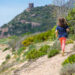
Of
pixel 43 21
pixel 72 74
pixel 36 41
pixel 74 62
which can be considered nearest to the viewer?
pixel 72 74

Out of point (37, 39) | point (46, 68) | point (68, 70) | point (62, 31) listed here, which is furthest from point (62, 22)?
point (37, 39)

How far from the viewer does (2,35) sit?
64125 millimetres

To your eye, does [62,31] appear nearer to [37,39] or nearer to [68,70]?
[68,70]

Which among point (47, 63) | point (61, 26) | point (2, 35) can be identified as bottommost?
point (2, 35)

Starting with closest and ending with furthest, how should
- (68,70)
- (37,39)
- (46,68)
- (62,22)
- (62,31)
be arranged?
(68,70) < (46,68) < (62,22) < (62,31) < (37,39)

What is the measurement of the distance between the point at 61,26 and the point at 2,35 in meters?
52.4

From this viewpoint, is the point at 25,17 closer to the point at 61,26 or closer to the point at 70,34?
the point at 70,34

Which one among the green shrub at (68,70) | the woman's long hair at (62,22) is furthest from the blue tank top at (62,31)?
the green shrub at (68,70)

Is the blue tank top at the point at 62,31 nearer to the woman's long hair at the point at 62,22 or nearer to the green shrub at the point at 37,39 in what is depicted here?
the woman's long hair at the point at 62,22

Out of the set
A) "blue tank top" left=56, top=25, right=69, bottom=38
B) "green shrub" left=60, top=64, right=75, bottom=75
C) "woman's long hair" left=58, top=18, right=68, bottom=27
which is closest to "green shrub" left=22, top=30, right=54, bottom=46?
"blue tank top" left=56, top=25, right=69, bottom=38

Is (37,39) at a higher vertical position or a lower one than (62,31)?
lower

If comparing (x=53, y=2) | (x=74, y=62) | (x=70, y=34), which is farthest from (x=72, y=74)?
(x=53, y=2)

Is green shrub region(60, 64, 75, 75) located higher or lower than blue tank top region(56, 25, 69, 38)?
lower

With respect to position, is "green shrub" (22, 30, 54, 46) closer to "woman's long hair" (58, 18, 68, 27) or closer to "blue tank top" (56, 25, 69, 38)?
"blue tank top" (56, 25, 69, 38)
